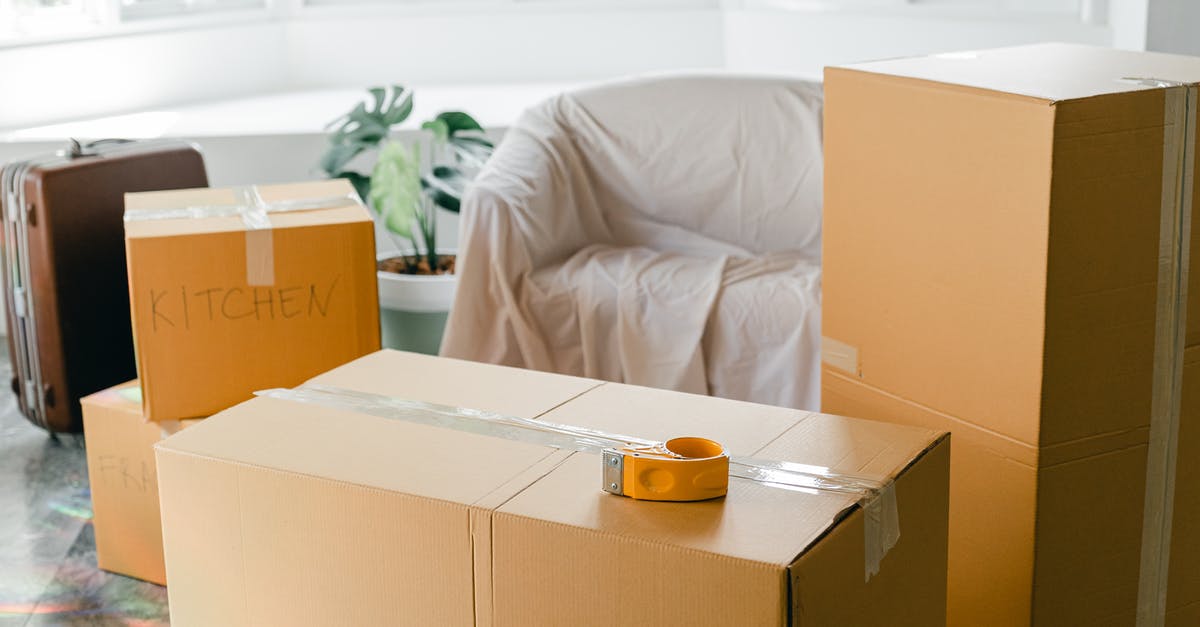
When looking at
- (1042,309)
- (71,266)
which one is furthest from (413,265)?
(1042,309)

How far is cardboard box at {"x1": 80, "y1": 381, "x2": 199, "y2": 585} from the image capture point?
218cm

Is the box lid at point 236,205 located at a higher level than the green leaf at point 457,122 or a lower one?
lower

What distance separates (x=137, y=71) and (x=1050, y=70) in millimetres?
3441

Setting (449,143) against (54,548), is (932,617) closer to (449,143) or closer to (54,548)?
(54,548)

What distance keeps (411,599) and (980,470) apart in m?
0.67

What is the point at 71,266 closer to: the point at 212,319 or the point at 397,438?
the point at 212,319

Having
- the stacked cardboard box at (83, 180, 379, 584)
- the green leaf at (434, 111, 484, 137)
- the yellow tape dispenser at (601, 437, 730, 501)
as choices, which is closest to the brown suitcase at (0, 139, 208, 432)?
the stacked cardboard box at (83, 180, 379, 584)

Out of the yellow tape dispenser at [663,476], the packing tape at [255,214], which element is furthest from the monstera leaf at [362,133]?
the yellow tape dispenser at [663,476]

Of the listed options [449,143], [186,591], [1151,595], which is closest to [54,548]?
Result: [186,591]

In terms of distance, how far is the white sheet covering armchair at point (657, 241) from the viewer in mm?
2625

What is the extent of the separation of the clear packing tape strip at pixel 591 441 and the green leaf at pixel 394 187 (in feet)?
4.79

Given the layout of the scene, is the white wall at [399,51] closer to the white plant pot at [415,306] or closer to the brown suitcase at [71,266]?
the brown suitcase at [71,266]

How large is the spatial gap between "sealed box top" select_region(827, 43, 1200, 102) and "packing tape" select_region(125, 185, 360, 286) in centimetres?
101

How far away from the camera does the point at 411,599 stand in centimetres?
119
